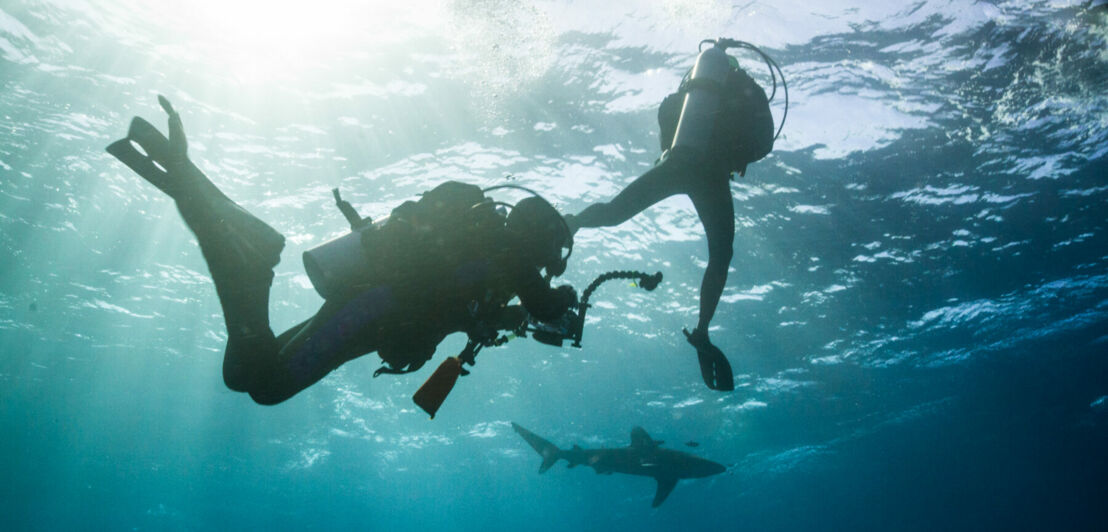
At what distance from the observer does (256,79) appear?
10.9 meters

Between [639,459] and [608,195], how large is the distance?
42.3 ft

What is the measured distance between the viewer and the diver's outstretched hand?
4.04 m

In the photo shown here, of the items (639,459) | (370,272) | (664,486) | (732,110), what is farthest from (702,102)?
(664,486)

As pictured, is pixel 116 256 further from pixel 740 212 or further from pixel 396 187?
pixel 740 212

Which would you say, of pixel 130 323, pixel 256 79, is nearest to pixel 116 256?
pixel 130 323

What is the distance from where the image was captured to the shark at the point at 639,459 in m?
19.0

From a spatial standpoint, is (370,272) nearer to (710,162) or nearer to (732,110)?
(710,162)

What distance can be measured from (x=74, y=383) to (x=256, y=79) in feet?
105

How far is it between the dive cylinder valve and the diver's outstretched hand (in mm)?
1578

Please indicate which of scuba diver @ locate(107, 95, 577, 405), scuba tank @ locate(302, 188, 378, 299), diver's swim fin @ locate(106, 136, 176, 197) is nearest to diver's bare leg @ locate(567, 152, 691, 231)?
scuba diver @ locate(107, 95, 577, 405)

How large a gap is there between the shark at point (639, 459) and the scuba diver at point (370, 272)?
1590 cm

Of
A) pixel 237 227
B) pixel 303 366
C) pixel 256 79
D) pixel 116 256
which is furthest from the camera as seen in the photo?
pixel 116 256

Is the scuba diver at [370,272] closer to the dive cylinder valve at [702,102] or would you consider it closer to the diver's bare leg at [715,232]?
the dive cylinder valve at [702,102]

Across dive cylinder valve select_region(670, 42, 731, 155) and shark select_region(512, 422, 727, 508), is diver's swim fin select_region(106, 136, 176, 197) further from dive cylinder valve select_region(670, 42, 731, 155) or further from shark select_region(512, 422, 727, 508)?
shark select_region(512, 422, 727, 508)
